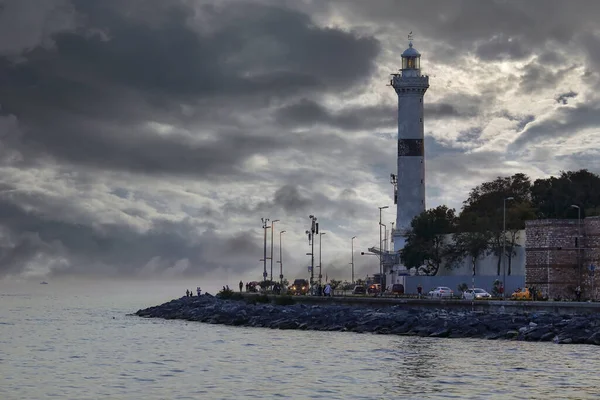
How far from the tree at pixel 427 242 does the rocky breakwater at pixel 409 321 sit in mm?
28012

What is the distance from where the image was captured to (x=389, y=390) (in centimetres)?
4353

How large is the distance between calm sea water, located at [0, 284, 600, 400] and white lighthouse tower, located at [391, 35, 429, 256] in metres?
51.9

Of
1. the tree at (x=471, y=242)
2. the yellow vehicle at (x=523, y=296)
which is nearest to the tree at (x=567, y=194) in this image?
the tree at (x=471, y=242)

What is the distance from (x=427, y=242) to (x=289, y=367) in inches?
2896

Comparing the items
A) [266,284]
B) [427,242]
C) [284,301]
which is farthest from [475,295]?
[266,284]

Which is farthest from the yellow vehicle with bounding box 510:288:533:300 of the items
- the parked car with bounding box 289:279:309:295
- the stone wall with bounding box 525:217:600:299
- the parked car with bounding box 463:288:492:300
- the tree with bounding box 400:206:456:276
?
the parked car with bounding box 289:279:309:295

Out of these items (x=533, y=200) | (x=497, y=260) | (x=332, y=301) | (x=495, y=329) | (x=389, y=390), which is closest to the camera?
(x=389, y=390)

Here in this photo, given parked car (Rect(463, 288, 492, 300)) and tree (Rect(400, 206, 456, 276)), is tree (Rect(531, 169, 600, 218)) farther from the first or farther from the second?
parked car (Rect(463, 288, 492, 300))

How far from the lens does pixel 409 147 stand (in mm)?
125688

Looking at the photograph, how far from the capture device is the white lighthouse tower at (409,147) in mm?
125875

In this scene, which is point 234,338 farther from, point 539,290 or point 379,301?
point 539,290

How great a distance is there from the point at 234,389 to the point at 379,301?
170 ft

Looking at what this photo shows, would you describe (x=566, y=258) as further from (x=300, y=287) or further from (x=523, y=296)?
(x=300, y=287)

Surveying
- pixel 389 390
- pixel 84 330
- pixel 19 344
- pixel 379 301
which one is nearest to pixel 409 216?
pixel 379 301
